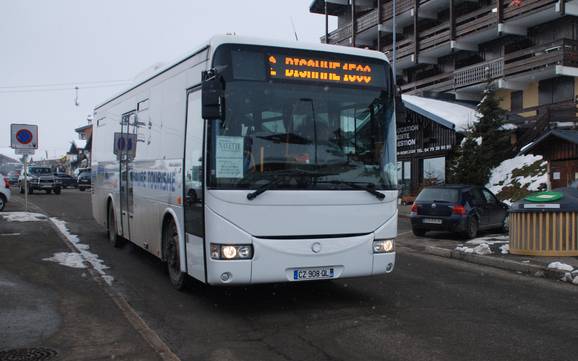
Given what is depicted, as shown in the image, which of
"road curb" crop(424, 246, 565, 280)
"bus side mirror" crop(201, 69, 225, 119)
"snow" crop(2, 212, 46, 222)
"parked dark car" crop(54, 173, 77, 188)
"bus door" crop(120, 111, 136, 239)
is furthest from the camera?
"parked dark car" crop(54, 173, 77, 188)

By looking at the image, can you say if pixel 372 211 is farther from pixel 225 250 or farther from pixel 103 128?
pixel 103 128

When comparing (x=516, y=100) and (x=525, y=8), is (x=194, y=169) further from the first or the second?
(x=516, y=100)

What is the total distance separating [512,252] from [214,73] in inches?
314

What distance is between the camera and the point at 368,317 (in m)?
6.58

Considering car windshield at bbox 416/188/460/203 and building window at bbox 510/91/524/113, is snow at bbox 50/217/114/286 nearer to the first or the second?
car windshield at bbox 416/188/460/203

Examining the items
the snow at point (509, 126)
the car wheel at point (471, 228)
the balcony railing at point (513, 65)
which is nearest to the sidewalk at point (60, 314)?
the car wheel at point (471, 228)

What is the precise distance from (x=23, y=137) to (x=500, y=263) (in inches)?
656

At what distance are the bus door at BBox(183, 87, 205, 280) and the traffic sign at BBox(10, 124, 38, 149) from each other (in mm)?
15077

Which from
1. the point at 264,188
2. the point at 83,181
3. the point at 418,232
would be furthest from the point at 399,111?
the point at 83,181

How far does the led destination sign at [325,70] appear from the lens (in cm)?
664

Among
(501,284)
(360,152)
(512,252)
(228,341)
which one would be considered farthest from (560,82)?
(228,341)

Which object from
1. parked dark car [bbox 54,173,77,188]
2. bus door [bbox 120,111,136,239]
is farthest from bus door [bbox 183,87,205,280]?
parked dark car [bbox 54,173,77,188]

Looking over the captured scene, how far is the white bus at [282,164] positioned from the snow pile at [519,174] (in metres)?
19.1

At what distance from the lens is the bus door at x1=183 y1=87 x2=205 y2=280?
654cm
